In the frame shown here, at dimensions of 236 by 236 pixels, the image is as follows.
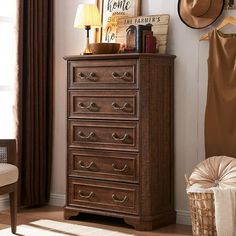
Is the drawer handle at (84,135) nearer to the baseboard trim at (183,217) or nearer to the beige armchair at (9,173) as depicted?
the beige armchair at (9,173)

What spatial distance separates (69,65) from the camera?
15.4ft

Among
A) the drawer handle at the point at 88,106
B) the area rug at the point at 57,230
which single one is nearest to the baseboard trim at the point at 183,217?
the area rug at the point at 57,230

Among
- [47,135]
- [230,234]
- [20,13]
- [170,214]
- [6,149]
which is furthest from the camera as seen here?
[47,135]

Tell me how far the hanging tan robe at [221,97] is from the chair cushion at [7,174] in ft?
4.48

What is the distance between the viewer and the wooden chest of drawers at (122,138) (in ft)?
14.3

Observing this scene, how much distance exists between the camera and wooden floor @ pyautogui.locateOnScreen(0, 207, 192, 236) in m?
4.35

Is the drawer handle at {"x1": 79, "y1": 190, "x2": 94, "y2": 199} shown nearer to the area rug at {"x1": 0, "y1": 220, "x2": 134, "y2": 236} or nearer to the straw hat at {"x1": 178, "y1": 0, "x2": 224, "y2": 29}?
the area rug at {"x1": 0, "y1": 220, "x2": 134, "y2": 236}

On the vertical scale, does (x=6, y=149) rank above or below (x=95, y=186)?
above

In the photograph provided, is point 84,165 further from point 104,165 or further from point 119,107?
point 119,107

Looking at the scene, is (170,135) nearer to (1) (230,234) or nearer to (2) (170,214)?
(2) (170,214)

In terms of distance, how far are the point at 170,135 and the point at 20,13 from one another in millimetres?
1581

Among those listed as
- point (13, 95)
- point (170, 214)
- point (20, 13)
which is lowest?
point (170, 214)

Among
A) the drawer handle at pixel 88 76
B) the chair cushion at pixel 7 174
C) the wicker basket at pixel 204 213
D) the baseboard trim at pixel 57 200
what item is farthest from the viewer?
the baseboard trim at pixel 57 200

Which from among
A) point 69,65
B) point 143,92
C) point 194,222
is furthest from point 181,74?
point 194,222
